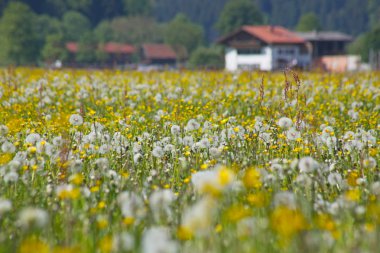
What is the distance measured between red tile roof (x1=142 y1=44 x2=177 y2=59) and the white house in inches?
939

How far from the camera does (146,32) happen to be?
357ft

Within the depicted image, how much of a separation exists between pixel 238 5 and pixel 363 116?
102953mm

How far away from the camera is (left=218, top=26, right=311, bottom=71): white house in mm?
76875

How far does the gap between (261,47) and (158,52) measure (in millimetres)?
30003

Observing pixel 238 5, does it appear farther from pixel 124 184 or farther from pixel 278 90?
pixel 124 184

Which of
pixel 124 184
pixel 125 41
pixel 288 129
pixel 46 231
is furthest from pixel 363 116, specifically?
pixel 125 41

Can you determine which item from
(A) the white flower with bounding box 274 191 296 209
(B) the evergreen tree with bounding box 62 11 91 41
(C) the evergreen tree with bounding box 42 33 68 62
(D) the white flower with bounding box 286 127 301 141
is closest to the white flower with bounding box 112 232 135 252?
(A) the white flower with bounding box 274 191 296 209

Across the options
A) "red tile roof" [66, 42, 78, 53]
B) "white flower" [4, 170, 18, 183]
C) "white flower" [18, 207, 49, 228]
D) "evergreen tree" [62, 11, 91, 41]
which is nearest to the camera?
"white flower" [18, 207, 49, 228]

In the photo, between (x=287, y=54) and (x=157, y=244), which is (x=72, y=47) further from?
(x=157, y=244)

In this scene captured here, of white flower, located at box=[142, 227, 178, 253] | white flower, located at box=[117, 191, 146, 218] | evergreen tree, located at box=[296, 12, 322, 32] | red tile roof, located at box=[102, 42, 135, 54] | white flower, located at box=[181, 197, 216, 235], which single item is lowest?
red tile roof, located at box=[102, 42, 135, 54]

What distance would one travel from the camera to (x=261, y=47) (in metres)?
78.1

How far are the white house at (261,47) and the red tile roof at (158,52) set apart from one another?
23853mm

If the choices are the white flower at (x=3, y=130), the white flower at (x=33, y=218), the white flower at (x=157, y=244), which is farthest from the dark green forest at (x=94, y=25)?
the white flower at (x=157, y=244)

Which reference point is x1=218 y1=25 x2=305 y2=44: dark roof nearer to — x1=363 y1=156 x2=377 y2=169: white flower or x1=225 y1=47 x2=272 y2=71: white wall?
x1=225 y1=47 x2=272 y2=71: white wall
